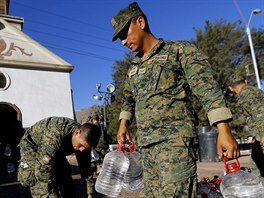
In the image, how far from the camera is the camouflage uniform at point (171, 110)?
2.36 meters

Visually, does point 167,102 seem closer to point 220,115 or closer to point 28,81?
point 220,115

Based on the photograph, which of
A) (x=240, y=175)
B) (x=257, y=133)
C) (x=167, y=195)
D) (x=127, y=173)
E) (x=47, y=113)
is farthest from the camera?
(x=47, y=113)

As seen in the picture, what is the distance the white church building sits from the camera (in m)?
17.5

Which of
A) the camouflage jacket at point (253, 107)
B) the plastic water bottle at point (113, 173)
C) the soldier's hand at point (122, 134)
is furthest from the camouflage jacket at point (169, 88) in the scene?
the camouflage jacket at point (253, 107)

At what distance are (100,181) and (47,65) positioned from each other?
1574 centimetres

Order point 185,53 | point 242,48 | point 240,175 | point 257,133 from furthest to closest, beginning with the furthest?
point 242,48
point 257,133
point 240,175
point 185,53

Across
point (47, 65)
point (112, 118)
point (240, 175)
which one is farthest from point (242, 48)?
point (240, 175)

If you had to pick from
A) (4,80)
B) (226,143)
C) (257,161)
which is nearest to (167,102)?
(226,143)

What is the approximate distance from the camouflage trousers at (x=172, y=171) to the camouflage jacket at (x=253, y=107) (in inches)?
97.5

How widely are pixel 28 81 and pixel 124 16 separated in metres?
16.4

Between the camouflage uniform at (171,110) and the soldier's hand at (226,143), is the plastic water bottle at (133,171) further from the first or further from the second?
the soldier's hand at (226,143)

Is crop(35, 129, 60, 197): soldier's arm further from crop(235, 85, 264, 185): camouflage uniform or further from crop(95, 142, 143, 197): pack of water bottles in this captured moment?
crop(235, 85, 264, 185): camouflage uniform

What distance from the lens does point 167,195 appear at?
91.9 inches

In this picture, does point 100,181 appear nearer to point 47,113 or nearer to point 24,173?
point 24,173
